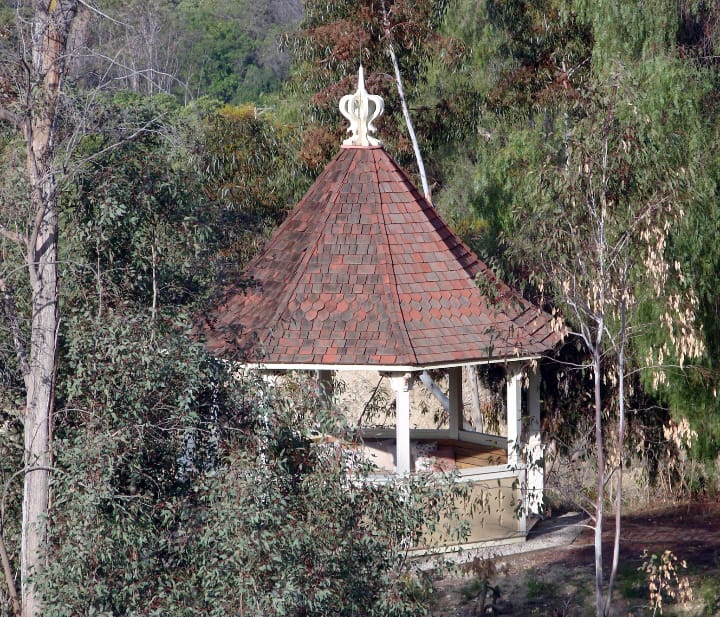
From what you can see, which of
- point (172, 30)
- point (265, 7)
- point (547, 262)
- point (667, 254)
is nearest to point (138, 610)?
point (547, 262)

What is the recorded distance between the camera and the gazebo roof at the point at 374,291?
12.7m

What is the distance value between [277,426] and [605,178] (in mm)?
4209

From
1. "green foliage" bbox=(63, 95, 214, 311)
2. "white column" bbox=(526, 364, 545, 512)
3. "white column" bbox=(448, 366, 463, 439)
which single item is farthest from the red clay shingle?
"green foliage" bbox=(63, 95, 214, 311)

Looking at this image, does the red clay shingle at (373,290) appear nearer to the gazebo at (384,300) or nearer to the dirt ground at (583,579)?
the gazebo at (384,300)

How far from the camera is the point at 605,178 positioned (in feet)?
35.5

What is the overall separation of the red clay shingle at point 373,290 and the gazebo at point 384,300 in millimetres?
14

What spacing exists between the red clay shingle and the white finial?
0.13 metres

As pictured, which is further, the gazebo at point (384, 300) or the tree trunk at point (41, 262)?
the gazebo at point (384, 300)

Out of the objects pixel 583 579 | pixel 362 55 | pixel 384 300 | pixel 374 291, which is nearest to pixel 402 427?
pixel 384 300

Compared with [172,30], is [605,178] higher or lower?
lower

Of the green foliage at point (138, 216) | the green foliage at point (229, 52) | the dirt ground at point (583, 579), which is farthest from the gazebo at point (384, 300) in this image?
the green foliage at point (229, 52)

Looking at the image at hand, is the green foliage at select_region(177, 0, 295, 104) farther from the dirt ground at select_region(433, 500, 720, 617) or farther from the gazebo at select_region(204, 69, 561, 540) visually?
the dirt ground at select_region(433, 500, 720, 617)

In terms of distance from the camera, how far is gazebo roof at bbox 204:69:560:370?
1266cm

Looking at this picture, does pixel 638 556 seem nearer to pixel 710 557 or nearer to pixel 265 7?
pixel 710 557
